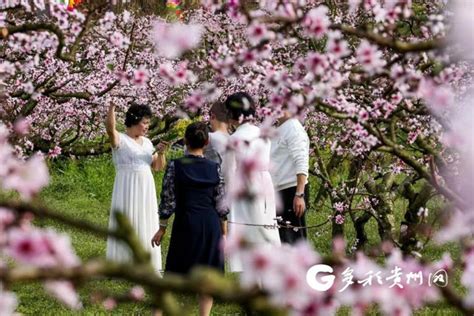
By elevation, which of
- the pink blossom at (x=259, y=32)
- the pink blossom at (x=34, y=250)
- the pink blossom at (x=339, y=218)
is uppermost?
the pink blossom at (x=339, y=218)

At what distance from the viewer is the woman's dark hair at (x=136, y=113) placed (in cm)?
718

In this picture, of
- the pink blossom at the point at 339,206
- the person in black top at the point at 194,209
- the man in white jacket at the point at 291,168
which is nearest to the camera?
the person in black top at the point at 194,209

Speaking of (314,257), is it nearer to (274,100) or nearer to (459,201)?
(459,201)

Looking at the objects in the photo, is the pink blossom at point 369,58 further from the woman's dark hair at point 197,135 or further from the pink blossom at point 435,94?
the woman's dark hair at point 197,135

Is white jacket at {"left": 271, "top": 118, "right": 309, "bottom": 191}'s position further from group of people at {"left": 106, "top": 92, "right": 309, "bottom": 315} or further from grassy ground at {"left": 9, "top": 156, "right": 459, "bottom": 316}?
grassy ground at {"left": 9, "top": 156, "right": 459, "bottom": 316}

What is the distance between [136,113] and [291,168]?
1502 mm

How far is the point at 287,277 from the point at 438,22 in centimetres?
180

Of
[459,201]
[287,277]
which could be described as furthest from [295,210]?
[287,277]

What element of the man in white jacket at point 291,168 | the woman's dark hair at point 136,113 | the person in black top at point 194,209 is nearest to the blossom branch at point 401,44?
the person in black top at point 194,209

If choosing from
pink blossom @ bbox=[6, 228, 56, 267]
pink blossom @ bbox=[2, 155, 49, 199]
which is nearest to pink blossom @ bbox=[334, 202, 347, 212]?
pink blossom @ bbox=[2, 155, 49, 199]

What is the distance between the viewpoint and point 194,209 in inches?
236

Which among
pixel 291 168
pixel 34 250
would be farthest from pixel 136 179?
pixel 34 250

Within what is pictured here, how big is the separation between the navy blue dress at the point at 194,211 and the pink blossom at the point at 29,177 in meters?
3.64

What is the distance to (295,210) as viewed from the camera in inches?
257
